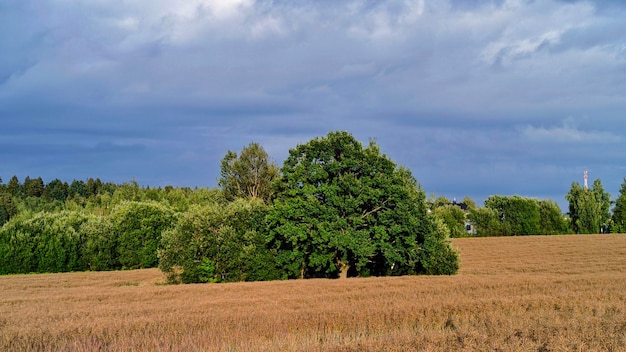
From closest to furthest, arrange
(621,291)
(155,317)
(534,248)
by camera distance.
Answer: (155,317), (621,291), (534,248)

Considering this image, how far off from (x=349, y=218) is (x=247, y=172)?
4122 centimetres

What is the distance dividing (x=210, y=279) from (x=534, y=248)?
44.5m

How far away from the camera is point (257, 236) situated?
134ft

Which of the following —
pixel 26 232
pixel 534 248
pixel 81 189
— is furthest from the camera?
pixel 81 189

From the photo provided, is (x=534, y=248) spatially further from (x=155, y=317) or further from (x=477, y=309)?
(x=155, y=317)

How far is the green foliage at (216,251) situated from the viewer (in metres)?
40.0

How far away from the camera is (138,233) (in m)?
64.5

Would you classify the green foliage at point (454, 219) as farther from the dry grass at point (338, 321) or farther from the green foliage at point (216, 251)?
the dry grass at point (338, 321)

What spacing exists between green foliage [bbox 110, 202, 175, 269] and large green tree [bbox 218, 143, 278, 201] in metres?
13.5

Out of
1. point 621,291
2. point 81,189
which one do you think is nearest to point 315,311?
point 621,291

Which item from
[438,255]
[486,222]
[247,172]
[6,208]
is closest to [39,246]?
[247,172]

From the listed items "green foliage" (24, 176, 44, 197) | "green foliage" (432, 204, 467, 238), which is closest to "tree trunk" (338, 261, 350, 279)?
"green foliage" (432, 204, 467, 238)

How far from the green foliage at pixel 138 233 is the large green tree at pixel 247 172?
13.5 m

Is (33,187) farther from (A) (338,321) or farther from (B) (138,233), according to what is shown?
(A) (338,321)
